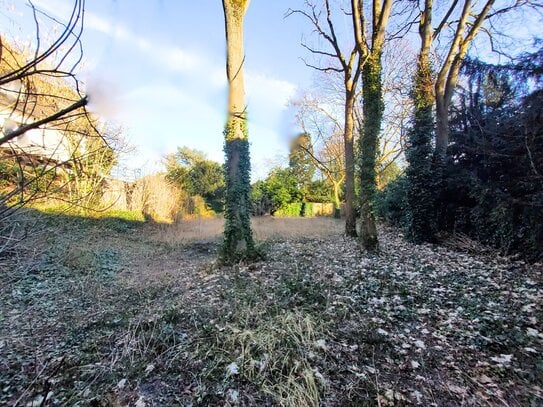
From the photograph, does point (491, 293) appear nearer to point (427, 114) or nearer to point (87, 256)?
point (427, 114)

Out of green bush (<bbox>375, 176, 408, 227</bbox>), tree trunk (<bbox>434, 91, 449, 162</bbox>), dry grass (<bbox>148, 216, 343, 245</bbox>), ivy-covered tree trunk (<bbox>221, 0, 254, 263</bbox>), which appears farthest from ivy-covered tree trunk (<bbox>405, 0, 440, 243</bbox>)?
ivy-covered tree trunk (<bbox>221, 0, 254, 263</bbox>)

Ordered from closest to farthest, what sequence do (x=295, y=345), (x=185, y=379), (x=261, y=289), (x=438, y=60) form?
(x=185, y=379) → (x=295, y=345) → (x=261, y=289) → (x=438, y=60)

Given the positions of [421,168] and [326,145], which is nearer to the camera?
[421,168]

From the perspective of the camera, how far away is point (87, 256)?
628cm

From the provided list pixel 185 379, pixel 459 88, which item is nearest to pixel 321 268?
pixel 185 379

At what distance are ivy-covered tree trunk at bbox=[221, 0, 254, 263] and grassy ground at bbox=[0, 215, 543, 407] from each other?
0.50 meters

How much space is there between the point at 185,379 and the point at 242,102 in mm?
4623

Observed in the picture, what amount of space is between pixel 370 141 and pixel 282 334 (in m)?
4.61

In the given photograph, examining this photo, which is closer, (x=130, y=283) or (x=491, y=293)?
(x=491, y=293)

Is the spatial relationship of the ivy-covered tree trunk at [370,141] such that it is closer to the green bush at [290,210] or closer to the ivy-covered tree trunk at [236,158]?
the ivy-covered tree trunk at [236,158]

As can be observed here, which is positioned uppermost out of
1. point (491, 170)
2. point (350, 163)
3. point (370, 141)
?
point (370, 141)

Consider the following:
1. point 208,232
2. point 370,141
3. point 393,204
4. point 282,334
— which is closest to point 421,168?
point 370,141

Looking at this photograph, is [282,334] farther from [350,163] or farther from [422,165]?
[350,163]

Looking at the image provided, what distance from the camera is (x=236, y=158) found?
5.46m
